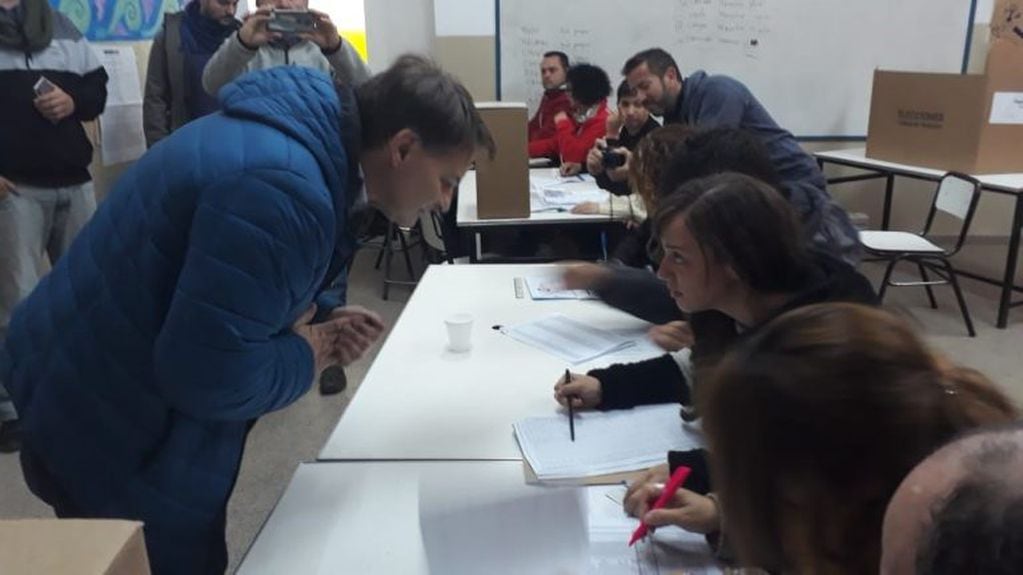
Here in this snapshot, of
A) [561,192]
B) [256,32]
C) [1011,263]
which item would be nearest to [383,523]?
[256,32]

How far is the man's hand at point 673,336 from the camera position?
1.79 metres

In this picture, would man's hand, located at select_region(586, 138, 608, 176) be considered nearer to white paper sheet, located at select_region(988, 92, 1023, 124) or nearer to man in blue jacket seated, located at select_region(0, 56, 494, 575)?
white paper sheet, located at select_region(988, 92, 1023, 124)

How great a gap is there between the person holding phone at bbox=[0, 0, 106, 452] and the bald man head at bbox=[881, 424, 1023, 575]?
2.88m

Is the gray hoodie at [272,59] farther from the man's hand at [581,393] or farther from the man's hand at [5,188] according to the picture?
the man's hand at [581,393]

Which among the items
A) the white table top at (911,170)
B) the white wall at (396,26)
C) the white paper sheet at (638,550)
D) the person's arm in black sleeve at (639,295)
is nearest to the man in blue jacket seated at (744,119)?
the person's arm in black sleeve at (639,295)

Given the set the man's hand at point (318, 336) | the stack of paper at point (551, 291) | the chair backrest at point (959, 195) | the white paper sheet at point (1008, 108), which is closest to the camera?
the man's hand at point (318, 336)

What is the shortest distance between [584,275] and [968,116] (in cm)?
293

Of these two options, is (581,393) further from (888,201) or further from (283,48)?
(888,201)

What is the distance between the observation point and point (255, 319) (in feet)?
3.51

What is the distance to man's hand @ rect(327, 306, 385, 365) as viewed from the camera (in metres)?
1.40

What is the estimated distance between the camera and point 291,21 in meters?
2.66

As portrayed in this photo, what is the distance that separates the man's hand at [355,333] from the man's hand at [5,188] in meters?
1.85

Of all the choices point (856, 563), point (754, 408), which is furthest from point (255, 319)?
point (856, 563)

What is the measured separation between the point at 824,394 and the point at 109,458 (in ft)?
3.24
